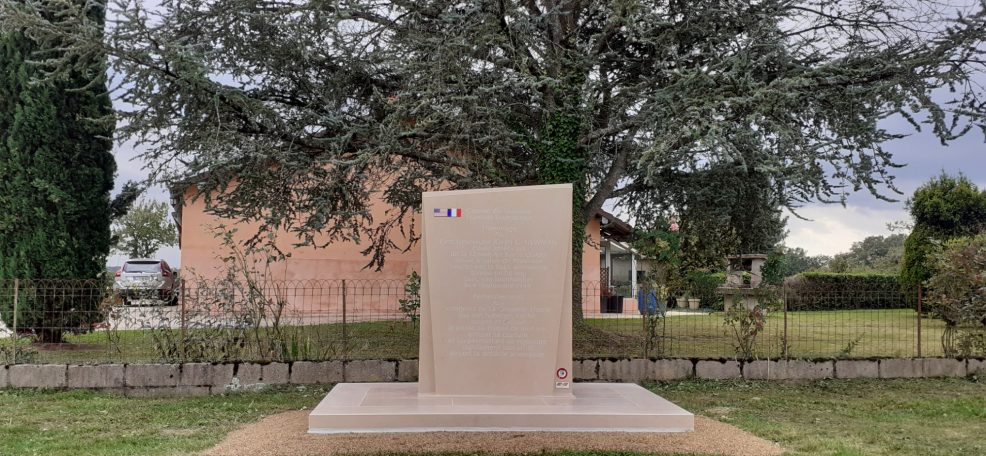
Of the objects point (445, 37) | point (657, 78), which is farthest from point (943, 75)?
point (445, 37)

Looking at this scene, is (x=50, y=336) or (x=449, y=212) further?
(x=50, y=336)

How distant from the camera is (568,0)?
38.5 ft

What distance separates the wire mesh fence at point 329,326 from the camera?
10180 mm

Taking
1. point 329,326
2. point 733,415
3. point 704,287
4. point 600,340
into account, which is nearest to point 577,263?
point 600,340

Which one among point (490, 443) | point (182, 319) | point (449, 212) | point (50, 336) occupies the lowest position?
point (490, 443)

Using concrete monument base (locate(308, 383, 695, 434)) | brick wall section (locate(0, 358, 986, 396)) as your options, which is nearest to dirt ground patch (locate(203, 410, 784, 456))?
concrete monument base (locate(308, 383, 695, 434))

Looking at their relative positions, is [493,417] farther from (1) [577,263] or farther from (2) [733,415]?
(1) [577,263]

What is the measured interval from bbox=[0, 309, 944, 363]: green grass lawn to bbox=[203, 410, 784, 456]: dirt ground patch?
360cm

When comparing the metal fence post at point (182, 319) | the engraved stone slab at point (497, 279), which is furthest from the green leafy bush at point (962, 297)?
the metal fence post at point (182, 319)

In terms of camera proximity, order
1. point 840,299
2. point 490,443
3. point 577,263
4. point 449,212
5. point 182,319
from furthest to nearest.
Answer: point 577,263, point 840,299, point 182,319, point 449,212, point 490,443

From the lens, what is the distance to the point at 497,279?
23.8ft

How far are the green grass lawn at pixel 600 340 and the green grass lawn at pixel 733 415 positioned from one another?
780 millimetres

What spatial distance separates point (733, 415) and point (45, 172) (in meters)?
10.9

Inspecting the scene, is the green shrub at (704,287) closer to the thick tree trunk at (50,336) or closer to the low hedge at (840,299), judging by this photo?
the low hedge at (840,299)
